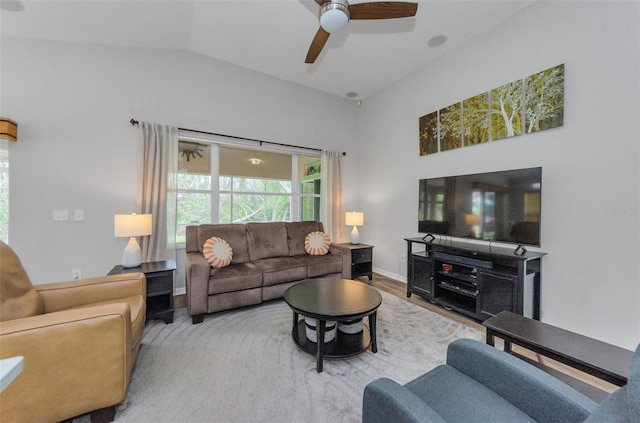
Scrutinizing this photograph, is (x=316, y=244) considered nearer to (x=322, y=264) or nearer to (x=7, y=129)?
(x=322, y=264)

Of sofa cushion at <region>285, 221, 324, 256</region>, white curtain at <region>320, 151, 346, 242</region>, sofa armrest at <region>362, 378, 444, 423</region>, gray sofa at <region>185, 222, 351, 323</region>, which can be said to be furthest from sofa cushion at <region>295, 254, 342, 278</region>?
sofa armrest at <region>362, 378, 444, 423</region>

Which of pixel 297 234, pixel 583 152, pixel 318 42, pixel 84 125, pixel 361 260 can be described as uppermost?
pixel 318 42

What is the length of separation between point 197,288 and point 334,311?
59.5 inches

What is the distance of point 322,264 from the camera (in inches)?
129

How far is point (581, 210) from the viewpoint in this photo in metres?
2.24

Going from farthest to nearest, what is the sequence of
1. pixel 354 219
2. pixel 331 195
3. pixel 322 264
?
pixel 331 195 < pixel 354 219 < pixel 322 264

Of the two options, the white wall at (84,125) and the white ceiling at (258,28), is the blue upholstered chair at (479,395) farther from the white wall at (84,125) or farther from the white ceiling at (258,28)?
the white wall at (84,125)

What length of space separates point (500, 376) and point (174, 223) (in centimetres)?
360

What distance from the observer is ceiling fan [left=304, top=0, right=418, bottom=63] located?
5.86ft

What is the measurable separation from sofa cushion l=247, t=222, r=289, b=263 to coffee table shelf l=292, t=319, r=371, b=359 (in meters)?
1.35

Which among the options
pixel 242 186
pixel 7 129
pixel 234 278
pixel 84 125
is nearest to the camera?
pixel 7 129

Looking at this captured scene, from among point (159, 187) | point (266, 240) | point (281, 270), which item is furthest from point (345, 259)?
point (159, 187)

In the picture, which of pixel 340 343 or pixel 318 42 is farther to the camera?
pixel 318 42

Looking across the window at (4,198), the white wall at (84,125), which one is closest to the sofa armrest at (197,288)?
the white wall at (84,125)
